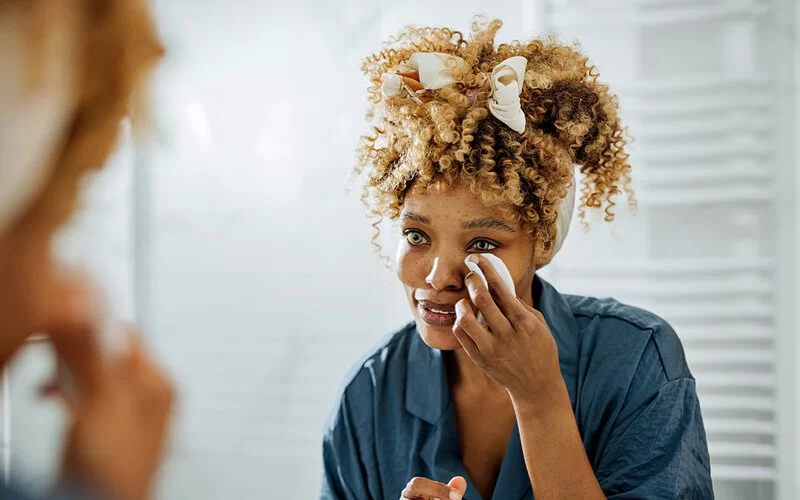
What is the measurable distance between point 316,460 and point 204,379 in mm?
412

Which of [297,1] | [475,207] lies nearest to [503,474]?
[475,207]

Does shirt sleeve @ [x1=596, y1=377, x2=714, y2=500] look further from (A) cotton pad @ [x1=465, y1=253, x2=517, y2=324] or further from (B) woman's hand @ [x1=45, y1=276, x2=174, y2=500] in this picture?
(B) woman's hand @ [x1=45, y1=276, x2=174, y2=500]

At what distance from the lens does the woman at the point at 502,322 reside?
106cm

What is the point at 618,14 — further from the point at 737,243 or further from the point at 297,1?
the point at 297,1

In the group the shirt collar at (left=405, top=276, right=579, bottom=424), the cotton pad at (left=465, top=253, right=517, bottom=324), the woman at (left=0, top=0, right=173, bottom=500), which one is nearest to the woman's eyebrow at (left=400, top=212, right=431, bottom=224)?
the cotton pad at (left=465, top=253, right=517, bottom=324)

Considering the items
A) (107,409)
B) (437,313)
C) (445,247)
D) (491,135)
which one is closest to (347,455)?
(437,313)

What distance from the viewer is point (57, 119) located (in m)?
0.35

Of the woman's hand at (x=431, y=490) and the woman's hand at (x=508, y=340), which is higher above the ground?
the woman's hand at (x=508, y=340)

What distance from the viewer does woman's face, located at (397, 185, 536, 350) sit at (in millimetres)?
1123

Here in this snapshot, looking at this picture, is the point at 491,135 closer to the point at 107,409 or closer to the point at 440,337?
the point at 440,337

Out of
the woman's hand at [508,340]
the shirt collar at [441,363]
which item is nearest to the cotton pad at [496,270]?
the woman's hand at [508,340]

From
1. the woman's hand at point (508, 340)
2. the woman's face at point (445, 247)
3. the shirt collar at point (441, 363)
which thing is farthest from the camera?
the shirt collar at point (441, 363)

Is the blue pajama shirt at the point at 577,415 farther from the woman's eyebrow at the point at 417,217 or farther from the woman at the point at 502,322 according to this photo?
the woman's eyebrow at the point at 417,217

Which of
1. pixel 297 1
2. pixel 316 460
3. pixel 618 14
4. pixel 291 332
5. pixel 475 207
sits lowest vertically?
pixel 316 460
